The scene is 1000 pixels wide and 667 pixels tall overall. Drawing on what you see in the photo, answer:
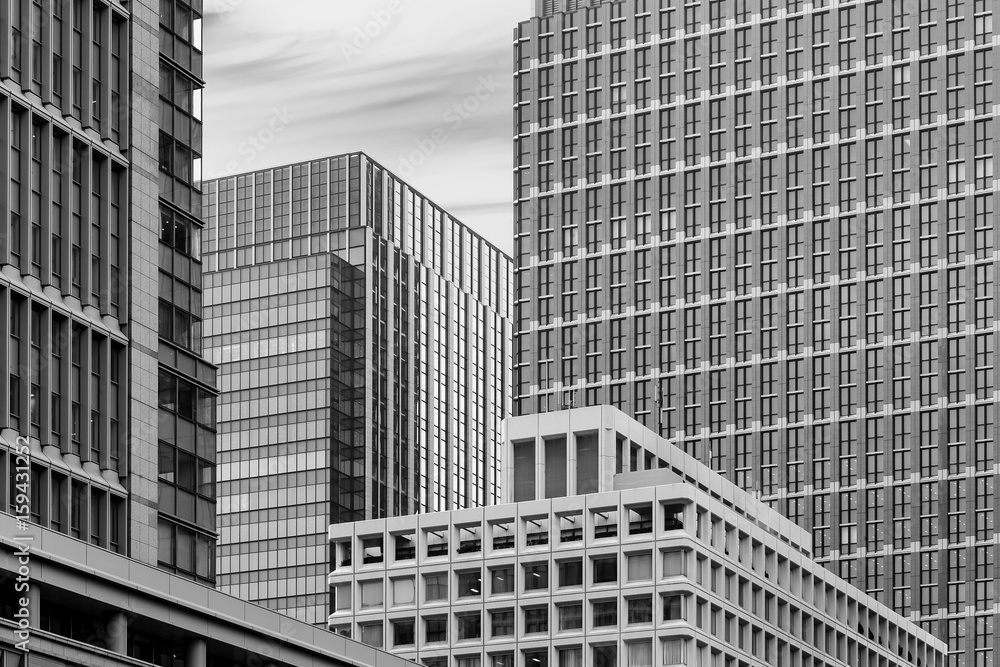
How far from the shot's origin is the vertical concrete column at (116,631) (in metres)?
79.2

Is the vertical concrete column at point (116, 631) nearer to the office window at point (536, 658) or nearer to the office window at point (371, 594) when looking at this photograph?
the office window at point (536, 658)

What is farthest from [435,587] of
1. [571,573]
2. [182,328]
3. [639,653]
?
[182,328]

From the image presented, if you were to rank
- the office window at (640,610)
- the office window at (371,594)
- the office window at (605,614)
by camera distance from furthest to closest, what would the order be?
the office window at (371,594) < the office window at (605,614) < the office window at (640,610)

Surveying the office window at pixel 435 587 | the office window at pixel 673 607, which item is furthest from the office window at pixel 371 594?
the office window at pixel 673 607

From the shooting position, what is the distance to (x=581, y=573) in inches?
6191

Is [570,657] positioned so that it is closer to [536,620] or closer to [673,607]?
[536,620]

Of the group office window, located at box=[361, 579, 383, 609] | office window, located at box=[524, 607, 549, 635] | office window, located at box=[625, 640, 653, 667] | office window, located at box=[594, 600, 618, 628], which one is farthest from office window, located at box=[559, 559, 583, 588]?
office window, located at box=[361, 579, 383, 609]

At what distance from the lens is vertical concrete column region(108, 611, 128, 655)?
7919 centimetres

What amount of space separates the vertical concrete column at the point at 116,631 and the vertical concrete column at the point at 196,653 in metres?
4.87

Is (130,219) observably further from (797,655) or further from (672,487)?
(797,655)

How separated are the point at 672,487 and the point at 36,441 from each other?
75094 mm

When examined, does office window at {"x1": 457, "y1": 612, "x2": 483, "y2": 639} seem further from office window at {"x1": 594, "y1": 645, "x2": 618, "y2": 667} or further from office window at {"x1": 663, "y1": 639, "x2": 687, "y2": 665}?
office window at {"x1": 663, "y1": 639, "x2": 687, "y2": 665}

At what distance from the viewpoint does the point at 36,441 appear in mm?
87812

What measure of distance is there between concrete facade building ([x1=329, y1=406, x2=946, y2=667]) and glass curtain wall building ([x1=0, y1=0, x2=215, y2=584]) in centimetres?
5961
